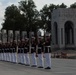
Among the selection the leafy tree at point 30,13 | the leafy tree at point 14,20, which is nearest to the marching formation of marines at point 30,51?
the leafy tree at point 14,20

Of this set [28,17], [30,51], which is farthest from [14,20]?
[30,51]

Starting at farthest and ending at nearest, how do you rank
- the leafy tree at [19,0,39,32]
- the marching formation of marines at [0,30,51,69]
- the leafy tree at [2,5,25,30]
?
the leafy tree at [19,0,39,32] < the leafy tree at [2,5,25,30] < the marching formation of marines at [0,30,51,69]

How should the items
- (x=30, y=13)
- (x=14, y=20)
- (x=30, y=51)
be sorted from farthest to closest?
1. (x=30, y=13)
2. (x=14, y=20)
3. (x=30, y=51)

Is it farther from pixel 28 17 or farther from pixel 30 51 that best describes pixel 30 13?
pixel 30 51

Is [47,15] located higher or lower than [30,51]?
higher

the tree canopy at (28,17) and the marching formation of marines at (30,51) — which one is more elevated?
the tree canopy at (28,17)

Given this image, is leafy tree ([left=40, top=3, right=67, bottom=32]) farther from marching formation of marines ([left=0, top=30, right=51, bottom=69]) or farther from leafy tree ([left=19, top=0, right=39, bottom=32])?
marching formation of marines ([left=0, top=30, right=51, bottom=69])

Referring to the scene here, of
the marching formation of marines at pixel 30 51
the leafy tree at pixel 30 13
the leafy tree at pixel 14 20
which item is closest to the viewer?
the marching formation of marines at pixel 30 51

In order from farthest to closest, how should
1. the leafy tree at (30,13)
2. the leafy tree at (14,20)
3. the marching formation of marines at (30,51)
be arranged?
the leafy tree at (30,13), the leafy tree at (14,20), the marching formation of marines at (30,51)

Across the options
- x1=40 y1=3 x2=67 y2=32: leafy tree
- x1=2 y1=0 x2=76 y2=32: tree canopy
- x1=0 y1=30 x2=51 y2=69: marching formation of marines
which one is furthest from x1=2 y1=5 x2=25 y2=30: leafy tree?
x1=0 y1=30 x2=51 y2=69: marching formation of marines

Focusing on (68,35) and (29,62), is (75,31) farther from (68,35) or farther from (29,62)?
(29,62)

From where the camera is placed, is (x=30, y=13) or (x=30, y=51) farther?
(x=30, y=13)

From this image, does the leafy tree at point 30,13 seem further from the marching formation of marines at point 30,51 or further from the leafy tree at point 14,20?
the marching formation of marines at point 30,51

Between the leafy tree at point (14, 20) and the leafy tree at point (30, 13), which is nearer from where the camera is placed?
the leafy tree at point (14, 20)
